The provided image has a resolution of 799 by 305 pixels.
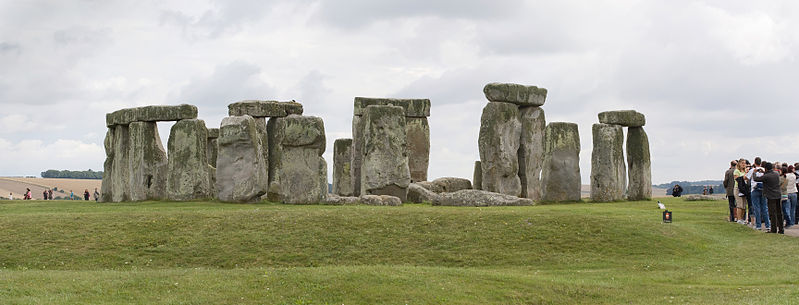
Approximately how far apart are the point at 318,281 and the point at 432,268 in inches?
118

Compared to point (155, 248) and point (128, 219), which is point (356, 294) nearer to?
point (155, 248)

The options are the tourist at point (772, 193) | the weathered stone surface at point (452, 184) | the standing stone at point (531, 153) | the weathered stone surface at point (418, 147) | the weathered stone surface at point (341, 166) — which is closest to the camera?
the tourist at point (772, 193)

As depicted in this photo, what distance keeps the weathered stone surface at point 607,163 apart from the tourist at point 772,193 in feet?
41.2

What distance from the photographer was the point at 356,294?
16547 mm

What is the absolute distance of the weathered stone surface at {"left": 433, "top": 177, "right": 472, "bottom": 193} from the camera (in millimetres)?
38469

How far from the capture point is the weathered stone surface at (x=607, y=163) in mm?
36281

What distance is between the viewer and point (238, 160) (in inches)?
1204

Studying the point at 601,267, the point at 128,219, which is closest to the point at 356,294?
the point at 601,267

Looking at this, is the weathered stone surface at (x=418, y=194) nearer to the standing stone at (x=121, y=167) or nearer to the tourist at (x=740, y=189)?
the tourist at (x=740, y=189)

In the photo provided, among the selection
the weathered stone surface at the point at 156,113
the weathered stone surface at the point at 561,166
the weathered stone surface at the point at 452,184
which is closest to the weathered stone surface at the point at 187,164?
the weathered stone surface at the point at 156,113

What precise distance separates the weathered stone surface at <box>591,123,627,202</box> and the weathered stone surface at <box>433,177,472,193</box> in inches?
231

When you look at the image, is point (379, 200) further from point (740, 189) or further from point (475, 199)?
point (740, 189)

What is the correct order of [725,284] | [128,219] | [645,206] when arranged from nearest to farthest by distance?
1. [725,284]
2. [128,219]
3. [645,206]

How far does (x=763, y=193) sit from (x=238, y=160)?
55.2ft
